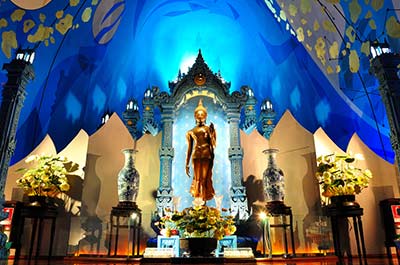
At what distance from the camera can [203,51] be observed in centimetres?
967

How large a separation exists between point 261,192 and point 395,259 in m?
2.69

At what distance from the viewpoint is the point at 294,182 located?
648cm

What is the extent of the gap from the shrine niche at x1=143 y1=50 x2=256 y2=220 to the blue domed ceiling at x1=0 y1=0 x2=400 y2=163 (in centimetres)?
215

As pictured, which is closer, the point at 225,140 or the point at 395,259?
the point at 395,259

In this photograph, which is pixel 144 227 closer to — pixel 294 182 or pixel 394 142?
pixel 294 182

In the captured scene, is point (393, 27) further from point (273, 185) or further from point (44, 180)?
point (44, 180)

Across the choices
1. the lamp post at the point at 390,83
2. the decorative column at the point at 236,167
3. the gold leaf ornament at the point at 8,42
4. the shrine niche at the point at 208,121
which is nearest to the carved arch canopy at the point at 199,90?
the shrine niche at the point at 208,121

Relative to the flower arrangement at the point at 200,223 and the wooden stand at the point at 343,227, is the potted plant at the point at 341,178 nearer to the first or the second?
the wooden stand at the point at 343,227

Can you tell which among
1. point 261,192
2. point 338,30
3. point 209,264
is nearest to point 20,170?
point 209,264

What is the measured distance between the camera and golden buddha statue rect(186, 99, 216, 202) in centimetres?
606

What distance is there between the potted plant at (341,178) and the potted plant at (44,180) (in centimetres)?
480

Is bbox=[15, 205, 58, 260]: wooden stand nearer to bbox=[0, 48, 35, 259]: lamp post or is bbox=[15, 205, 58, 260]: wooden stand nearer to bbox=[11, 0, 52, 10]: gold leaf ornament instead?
bbox=[0, 48, 35, 259]: lamp post

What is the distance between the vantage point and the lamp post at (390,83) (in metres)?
4.71

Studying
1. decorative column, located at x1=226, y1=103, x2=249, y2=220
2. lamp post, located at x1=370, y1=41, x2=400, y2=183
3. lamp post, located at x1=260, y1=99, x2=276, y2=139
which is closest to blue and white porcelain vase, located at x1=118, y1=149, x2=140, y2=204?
decorative column, located at x1=226, y1=103, x2=249, y2=220
